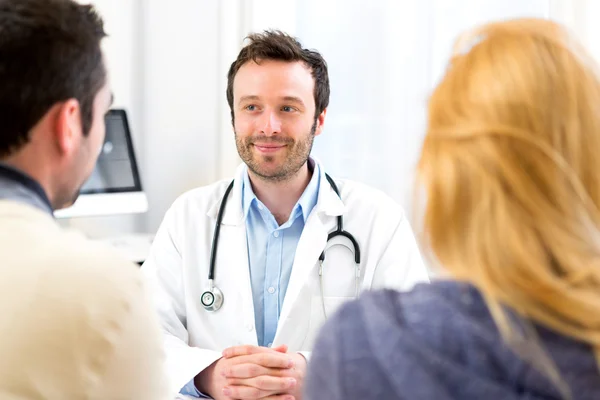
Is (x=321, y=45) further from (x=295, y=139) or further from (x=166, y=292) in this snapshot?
(x=166, y=292)

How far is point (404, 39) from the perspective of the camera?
2625 mm

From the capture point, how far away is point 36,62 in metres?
1.02

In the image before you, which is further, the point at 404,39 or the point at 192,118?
the point at 192,118

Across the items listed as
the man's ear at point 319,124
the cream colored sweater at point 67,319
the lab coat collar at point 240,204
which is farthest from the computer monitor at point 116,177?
the cream colored sweater at point 67,319

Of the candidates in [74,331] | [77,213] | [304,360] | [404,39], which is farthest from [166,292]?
[404,39]

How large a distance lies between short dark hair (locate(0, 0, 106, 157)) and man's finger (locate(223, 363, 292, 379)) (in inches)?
31.8

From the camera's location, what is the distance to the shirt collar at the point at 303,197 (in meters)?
2.00

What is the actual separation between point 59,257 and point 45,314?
68 mm

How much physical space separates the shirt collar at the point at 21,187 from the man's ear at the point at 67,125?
2.4 inches

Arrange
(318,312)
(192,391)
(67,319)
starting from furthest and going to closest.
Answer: (318,312), (192,391), (67,319)

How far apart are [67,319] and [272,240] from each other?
111 cm

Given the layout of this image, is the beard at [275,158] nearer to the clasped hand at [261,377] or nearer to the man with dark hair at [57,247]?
the clasped hand at [261,377]

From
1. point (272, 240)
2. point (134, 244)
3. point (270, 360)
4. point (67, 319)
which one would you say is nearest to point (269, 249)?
point (272, 240)

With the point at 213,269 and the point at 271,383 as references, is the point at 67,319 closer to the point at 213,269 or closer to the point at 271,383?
the point at 271,383
